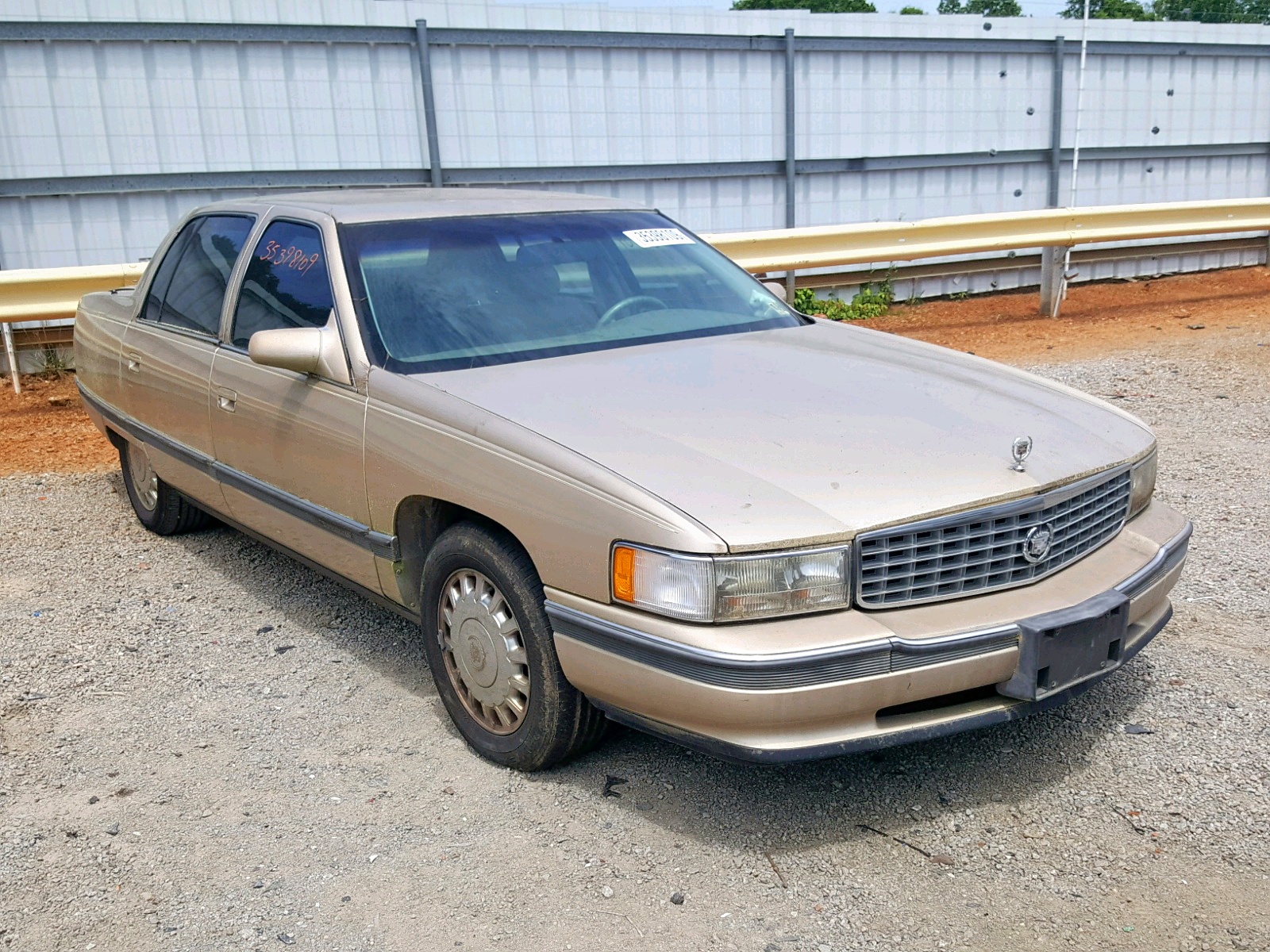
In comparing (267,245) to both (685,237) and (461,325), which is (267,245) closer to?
(461,325)

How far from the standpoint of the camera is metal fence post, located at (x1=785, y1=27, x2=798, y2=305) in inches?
417

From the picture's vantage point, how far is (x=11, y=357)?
338 inches

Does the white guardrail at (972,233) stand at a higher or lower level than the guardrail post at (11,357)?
higher

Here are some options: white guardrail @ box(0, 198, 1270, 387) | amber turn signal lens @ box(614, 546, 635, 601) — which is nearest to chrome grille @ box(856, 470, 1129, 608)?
amber turn signal lens @ box(614, 546, 635, 601)

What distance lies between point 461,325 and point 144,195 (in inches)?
253

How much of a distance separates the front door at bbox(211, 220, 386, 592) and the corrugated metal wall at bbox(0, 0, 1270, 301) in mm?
5263

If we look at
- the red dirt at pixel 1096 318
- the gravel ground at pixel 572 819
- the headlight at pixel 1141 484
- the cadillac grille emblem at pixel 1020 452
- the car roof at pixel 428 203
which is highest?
the car roof at pixel 428 203

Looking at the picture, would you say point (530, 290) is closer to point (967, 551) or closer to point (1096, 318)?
point (967, 551)

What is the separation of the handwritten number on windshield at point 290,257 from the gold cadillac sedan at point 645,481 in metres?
0.02

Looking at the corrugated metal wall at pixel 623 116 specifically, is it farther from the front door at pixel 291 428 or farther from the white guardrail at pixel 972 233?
the front door at pixel 291 428

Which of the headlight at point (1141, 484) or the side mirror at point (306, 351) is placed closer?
the headlight at point (1141, 484)

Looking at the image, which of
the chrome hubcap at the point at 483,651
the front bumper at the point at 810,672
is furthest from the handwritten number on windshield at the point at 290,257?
the front bumper at the point at 810,672

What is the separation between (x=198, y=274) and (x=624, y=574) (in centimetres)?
298

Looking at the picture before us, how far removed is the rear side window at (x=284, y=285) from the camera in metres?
4.00
